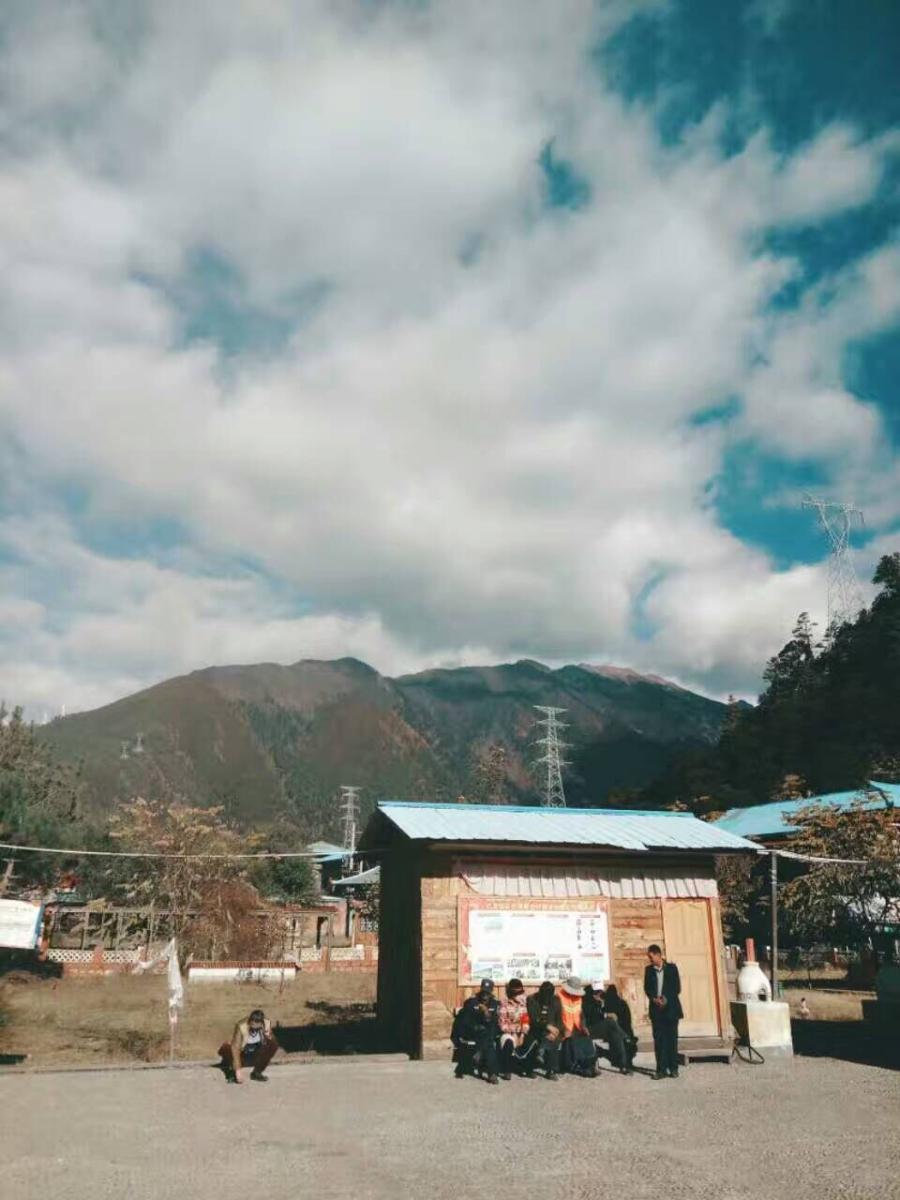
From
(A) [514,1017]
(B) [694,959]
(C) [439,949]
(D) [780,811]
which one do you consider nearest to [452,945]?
(C) [439,949]

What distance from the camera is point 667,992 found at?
1382 cm

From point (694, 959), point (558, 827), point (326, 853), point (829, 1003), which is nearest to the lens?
point (694, 959)

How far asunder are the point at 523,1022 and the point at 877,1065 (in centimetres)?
625

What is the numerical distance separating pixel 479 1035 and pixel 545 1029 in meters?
1.22

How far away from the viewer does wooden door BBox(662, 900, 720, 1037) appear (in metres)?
16.7

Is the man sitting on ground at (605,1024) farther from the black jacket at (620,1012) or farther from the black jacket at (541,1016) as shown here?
the black jacket at (541,1016)

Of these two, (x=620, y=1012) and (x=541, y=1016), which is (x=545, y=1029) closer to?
(x=541, y=1016)

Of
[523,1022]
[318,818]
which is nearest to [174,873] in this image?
[523,1022]

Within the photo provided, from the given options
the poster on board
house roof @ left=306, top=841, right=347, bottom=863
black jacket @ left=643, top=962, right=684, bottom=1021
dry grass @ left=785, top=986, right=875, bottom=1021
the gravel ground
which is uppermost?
house roof @ left=306, top=841, right=347, bottom=863

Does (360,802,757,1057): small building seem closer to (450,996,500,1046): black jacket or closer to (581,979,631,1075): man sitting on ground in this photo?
(581,979,631,1075): man sitting on ground

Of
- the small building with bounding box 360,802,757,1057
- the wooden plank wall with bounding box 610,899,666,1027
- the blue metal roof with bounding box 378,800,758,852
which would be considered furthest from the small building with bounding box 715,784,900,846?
the wooden plank wall with bounding box 610,899,666,1027

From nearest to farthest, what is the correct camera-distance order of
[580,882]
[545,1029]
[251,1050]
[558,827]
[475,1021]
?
[251,1050] < [475,1021] < [545,1029] < [580,882] < [558,827]

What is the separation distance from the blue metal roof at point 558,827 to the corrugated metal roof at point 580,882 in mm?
664

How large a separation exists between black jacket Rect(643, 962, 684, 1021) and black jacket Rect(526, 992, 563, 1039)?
156 cm
